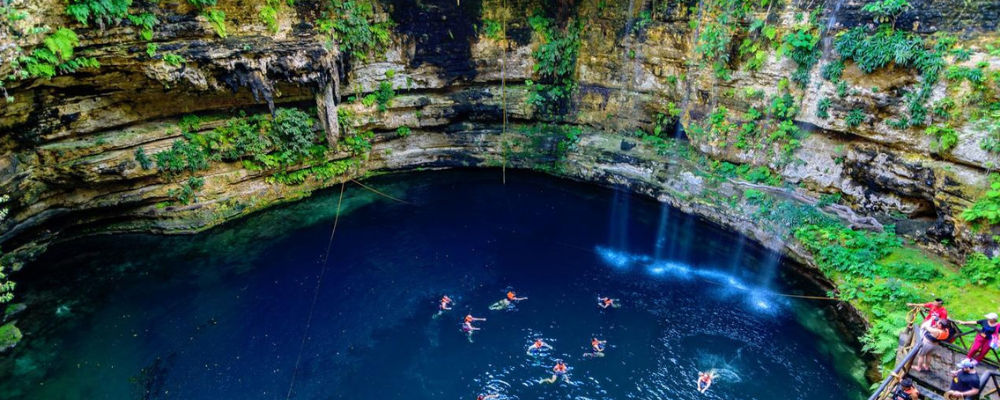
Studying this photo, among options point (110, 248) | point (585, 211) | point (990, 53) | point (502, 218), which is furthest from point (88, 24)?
point (990, 53)

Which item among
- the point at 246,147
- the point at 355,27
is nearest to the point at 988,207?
the point at 355,27

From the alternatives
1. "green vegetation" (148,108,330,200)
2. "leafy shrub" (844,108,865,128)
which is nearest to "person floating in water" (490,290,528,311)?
"green vegetation" (148,108,330,200)

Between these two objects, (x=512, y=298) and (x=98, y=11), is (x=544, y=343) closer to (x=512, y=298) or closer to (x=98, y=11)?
(x=512, y=298)

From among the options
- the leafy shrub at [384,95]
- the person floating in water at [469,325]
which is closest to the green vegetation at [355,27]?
the leafy shrub at [384,95]

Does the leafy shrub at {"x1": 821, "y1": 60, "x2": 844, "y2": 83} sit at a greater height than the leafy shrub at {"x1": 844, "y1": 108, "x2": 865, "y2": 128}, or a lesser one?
greater

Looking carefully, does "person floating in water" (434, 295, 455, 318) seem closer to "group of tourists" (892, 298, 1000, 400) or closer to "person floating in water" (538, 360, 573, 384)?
"person floating in water" (538, 360, 573, 384)

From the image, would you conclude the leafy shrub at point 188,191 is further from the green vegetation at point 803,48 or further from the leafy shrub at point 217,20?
the green vegetation at point 803,48

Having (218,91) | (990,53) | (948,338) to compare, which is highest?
(990,53)

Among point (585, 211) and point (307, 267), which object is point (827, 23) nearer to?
point (585, 211)
